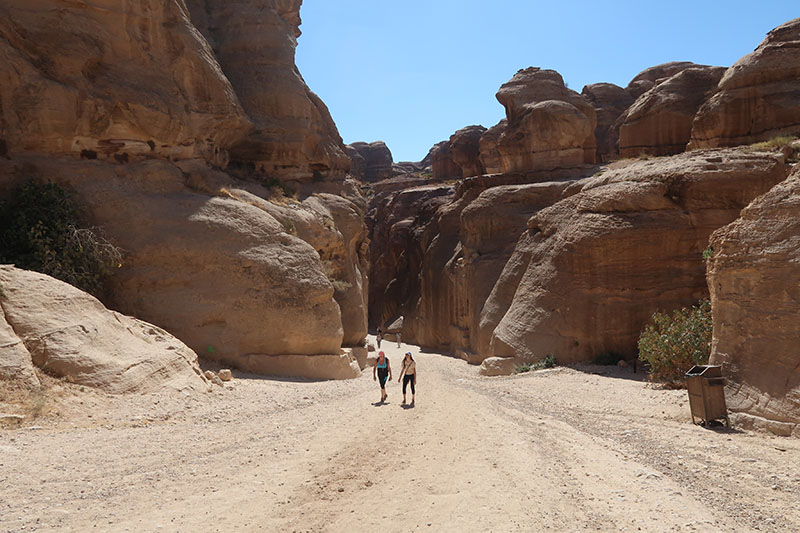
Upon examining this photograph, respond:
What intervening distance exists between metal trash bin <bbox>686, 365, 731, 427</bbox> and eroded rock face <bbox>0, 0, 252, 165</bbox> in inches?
651

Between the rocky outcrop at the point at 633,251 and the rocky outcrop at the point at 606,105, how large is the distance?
25950 mm

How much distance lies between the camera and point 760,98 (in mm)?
22844

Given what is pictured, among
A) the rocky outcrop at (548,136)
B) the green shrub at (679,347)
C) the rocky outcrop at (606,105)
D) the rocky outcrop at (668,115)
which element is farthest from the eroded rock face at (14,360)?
the rocky outcrop at (606,105)

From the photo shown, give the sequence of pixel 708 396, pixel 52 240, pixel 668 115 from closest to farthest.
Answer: pixel 708 396
pixel 52 240
pixel 668 115

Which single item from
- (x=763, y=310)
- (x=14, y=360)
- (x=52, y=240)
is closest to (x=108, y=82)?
(x=52, y=240)

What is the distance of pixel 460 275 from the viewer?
97.6ft

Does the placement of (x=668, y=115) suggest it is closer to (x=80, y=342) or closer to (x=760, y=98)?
(x=760, y=98)

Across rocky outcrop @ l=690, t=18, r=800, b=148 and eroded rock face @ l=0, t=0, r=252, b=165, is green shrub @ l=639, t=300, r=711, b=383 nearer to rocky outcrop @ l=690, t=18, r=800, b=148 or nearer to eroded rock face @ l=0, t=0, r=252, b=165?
rocky outcrop @ l=690, t=18, r=800, b=148

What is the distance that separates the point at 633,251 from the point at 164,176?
14.6 meters

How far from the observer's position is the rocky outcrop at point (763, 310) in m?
8.98

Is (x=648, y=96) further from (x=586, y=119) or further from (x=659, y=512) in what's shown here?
(x=659, y=512)

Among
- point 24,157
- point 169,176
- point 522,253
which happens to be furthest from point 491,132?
point 24,157

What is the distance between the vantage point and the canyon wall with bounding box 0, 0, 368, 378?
1535 cm

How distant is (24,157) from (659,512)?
17.0 metres
